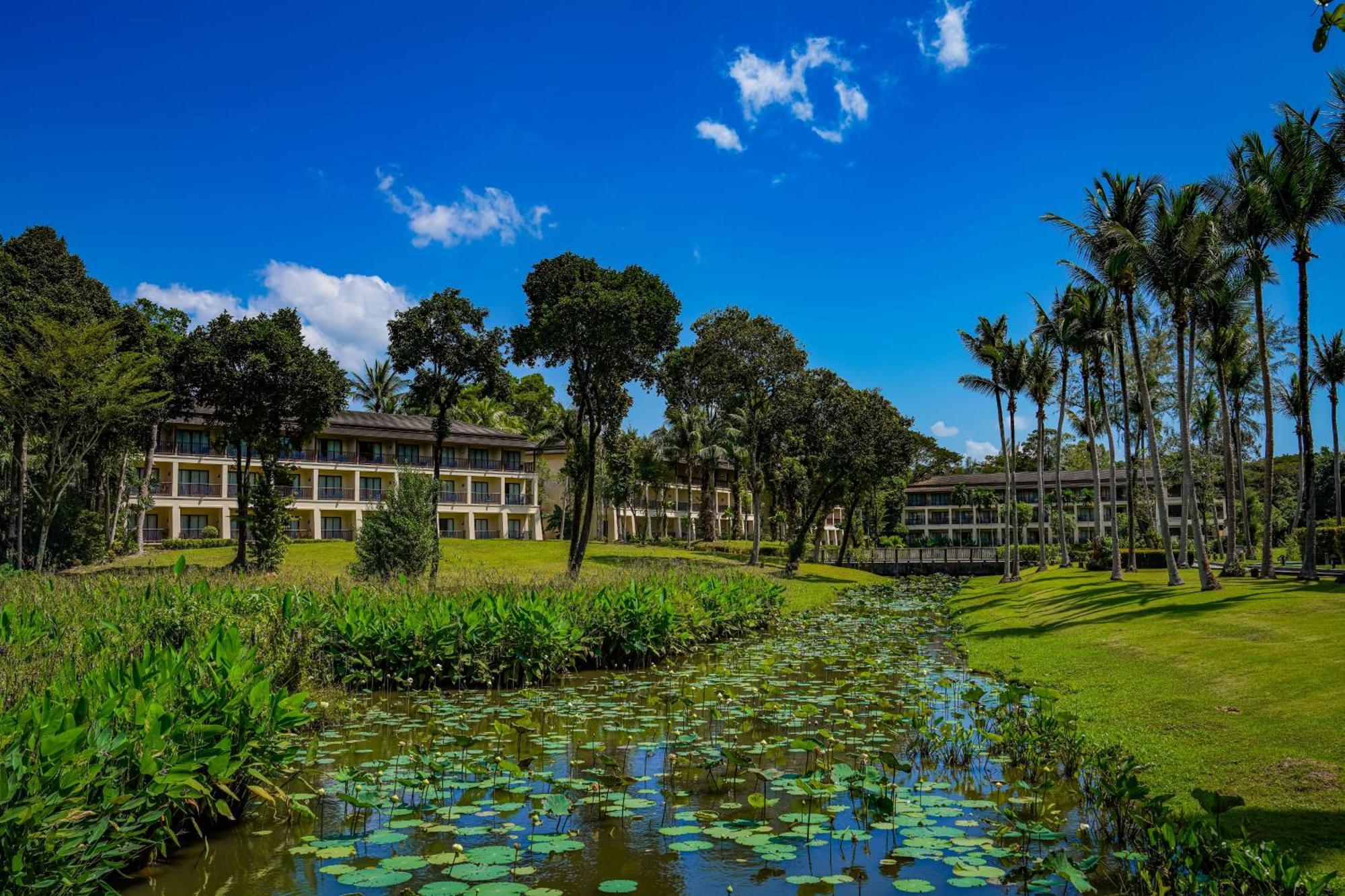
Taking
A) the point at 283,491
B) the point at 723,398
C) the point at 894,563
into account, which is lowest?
the point at 894,563

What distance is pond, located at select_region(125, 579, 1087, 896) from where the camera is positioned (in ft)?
20.4

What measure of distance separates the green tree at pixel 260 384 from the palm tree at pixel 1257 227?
107ft

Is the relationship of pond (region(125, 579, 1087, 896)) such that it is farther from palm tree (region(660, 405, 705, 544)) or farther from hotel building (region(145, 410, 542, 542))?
palm tree (region(660, 405, 705, 544))

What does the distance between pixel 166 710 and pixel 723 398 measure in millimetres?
43604

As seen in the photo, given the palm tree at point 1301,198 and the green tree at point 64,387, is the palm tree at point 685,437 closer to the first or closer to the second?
the green tree at point 64,387

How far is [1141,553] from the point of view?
149 ft

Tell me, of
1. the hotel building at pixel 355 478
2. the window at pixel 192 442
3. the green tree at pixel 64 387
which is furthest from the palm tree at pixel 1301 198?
the window at pixel 192 442

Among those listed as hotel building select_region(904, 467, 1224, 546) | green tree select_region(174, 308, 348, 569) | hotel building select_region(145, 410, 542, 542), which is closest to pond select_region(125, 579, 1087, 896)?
green tree select_region(174, 308, 348, 569)

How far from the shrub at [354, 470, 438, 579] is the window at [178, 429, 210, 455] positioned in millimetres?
36229

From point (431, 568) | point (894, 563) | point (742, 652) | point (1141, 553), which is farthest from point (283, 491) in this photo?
point (1141, 553)

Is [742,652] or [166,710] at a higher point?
[166,710]

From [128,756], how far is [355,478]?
59.1m

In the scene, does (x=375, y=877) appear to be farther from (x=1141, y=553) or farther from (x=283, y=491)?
(x=283, y=491)

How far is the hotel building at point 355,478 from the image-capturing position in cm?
5531
